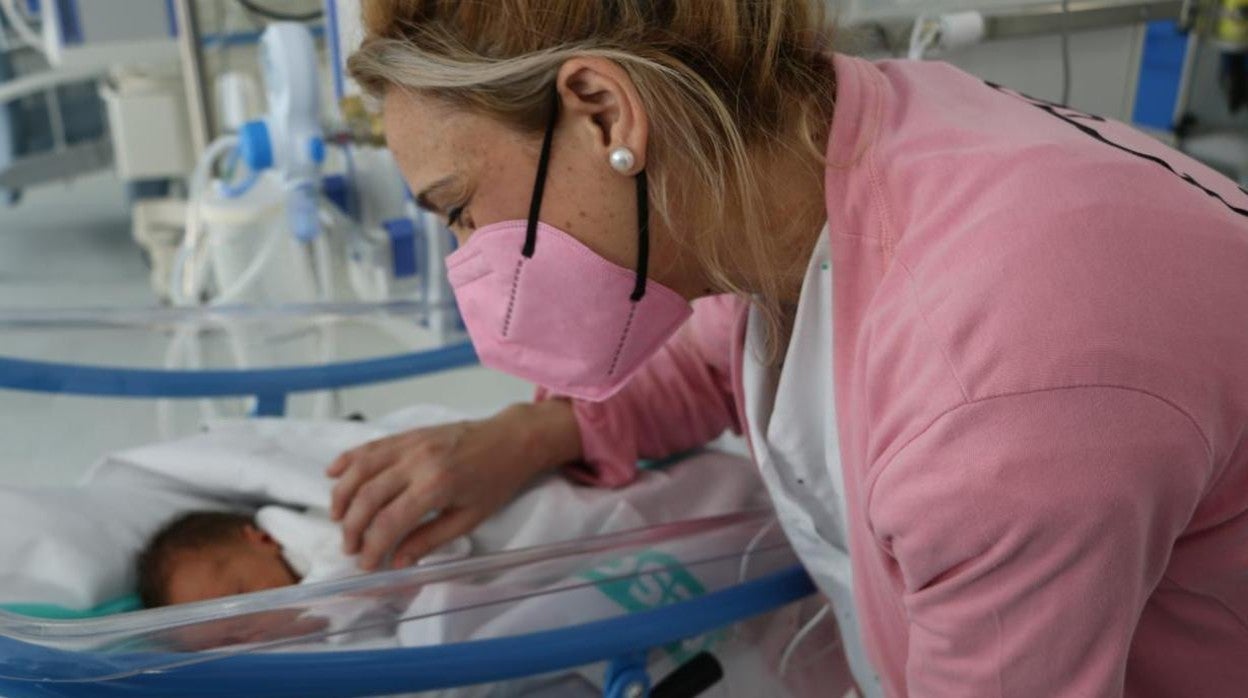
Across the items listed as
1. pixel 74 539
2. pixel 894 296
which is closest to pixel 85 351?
pixel 74 539

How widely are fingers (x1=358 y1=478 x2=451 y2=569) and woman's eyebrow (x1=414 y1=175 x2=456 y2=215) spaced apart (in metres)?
0.31

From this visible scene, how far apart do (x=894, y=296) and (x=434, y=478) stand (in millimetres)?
558

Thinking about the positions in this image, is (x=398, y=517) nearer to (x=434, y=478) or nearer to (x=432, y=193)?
(x=434, y=478)

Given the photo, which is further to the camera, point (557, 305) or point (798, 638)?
point (798, 638)

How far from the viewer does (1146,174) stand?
74 cm

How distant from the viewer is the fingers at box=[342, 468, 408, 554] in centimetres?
109

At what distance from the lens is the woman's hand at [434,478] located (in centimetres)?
109

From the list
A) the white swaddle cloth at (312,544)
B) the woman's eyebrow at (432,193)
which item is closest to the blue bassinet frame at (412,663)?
the white swaddle cloth at (312,544)

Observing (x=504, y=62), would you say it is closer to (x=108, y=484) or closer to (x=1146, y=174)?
(x=1146, y=174)

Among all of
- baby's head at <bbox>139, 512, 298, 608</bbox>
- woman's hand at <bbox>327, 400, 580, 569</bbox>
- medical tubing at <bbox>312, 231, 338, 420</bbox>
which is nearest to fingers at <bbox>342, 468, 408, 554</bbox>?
woman's hand at <bbox>327, 400, 580, 569</bbox>

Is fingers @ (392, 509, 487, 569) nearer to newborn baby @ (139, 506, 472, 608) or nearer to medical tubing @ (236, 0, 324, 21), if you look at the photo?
newborn baby @ (139, 506, 472, 608)

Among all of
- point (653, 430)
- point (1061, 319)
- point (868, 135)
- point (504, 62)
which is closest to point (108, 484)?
point (653, 430)

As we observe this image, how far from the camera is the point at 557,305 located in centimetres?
92

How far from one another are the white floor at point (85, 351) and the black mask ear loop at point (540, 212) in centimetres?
78
